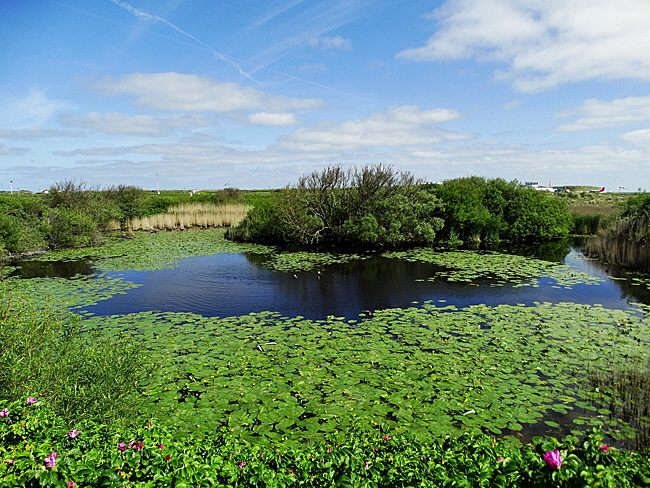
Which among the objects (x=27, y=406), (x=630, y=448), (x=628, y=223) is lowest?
(x=630, y=448)

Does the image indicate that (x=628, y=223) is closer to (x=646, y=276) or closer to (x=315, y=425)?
(x=646, y=276)

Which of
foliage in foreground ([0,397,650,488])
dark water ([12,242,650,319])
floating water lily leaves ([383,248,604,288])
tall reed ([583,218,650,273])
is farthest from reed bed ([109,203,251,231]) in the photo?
foliage in foreground ([0,397,650,488])

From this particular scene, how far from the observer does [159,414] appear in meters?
5.67

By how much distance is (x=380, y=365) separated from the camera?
7.55 meters

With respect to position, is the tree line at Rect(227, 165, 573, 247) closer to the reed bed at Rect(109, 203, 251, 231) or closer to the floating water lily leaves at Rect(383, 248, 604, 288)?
the floating water lily leaves at Rect(383, 248, 604, 288)

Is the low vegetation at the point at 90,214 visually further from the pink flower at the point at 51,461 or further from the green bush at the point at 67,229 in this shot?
the pink flower at the point at 51,461

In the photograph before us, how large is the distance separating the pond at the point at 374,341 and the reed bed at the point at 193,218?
17100 mm

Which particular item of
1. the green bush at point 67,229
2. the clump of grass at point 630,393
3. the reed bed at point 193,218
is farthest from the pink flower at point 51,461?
the reed bed at point 193,218

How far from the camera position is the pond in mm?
5816

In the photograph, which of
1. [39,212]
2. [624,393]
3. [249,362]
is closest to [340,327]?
[249,362]

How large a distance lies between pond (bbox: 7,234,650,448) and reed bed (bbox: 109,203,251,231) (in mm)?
17100

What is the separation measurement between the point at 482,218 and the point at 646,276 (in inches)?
461

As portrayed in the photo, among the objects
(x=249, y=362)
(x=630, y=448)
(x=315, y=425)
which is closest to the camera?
(x=630, y=448)

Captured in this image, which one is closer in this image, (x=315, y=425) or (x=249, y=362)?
(x=315, y=425)
